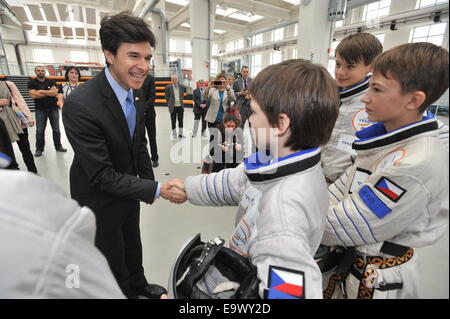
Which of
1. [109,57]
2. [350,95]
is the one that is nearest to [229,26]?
[350,95]

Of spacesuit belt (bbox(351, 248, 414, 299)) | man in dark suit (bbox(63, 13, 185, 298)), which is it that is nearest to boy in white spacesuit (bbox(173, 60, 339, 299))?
spacesuit belt (bbox(351, 248, 414, 299))

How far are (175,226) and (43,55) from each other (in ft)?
71.9

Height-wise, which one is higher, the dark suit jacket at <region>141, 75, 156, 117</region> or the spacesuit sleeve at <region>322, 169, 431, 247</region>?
the dark suit jacket at <region>141, 75, 156, 117</region>

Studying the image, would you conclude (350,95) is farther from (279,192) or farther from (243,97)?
(243,97)

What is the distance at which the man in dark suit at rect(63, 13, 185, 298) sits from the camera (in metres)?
0.99

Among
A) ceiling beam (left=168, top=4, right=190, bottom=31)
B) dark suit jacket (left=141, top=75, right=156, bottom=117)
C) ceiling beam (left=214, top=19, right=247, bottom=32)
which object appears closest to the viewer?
dark suit jacket (left=141, top=75, right=156, bottom=117)

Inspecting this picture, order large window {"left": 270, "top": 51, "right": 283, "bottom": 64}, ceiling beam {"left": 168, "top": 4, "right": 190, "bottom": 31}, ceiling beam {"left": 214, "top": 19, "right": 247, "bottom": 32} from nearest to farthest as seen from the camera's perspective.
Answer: ceiling beam {"left": 168, "top": 4, "right": 190, "bottom": 31} → large window {"left": 270, "top": 51, "right": 283, "bottom": 64} → ceiling beam {"left": 214, "top": 19, "right": 247, "bottom": 32}

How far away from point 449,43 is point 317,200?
1.46 feet

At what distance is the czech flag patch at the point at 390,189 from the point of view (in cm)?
63

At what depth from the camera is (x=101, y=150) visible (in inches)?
39.8

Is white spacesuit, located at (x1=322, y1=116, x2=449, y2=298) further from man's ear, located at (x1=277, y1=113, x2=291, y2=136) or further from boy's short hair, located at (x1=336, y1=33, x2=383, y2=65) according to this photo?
boy's short hair, located at (x1=336, y1=33, x2=383, y2=65)

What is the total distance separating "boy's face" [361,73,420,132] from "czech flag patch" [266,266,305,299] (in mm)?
561

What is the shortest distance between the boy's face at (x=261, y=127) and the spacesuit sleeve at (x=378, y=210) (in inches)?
13.1
